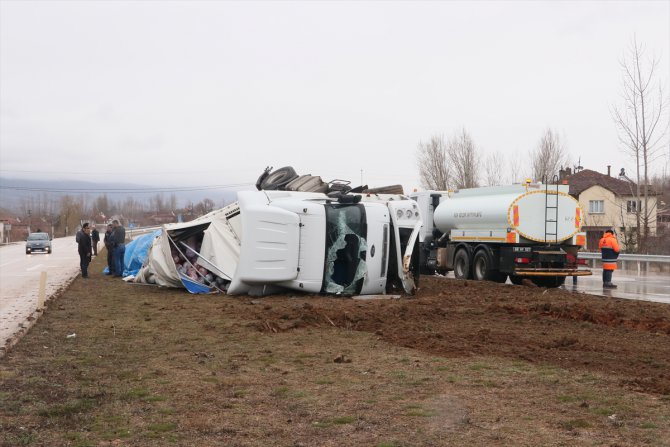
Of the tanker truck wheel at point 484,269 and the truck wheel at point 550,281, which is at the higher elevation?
the tanker truck wheel at point 484,269

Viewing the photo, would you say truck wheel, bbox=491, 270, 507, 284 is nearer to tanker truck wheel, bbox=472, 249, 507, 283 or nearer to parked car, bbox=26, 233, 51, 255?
tanker truck wheel, bbox=472, 249, 507, 283

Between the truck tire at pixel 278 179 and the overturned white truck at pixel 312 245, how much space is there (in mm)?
1431

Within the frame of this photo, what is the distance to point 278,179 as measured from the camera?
61.6 feet

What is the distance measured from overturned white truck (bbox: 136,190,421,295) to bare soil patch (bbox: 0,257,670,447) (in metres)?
1.99

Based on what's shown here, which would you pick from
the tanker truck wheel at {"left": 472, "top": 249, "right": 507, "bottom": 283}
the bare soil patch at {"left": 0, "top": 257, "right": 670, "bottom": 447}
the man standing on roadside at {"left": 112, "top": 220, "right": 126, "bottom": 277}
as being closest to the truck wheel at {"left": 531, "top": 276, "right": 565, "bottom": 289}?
the tanker truck wheel at {"left": 472, "top": 249, "right": 507, "bottom": 283}

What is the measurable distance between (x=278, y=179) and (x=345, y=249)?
12.2ft

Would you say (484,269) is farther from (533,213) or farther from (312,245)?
(312,245)

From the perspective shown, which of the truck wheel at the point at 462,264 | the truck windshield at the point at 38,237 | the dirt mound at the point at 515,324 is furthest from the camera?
the truck windshield at the point at 38,237

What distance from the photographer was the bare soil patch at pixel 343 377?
567 centimetres

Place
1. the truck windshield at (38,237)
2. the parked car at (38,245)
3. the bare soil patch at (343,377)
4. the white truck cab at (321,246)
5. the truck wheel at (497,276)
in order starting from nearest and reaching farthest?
1. the bare soil patch at (343,377)
2. the white truck cab at (321,246)
3. the truck wheel at (497,276)
4. the parked car at (38,245)
5. the truck windshield at (38,237)

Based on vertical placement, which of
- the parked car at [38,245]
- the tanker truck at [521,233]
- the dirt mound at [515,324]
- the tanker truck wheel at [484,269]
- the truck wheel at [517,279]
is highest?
the tanker truck at [521,233]

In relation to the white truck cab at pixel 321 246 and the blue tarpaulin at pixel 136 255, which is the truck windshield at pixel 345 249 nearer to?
the white truck cab at pixel 321 246

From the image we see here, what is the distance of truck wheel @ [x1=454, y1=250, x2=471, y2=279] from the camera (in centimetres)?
2108

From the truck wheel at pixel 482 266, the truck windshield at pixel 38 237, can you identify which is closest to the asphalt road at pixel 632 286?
the truck wheel at pixel 482 266
